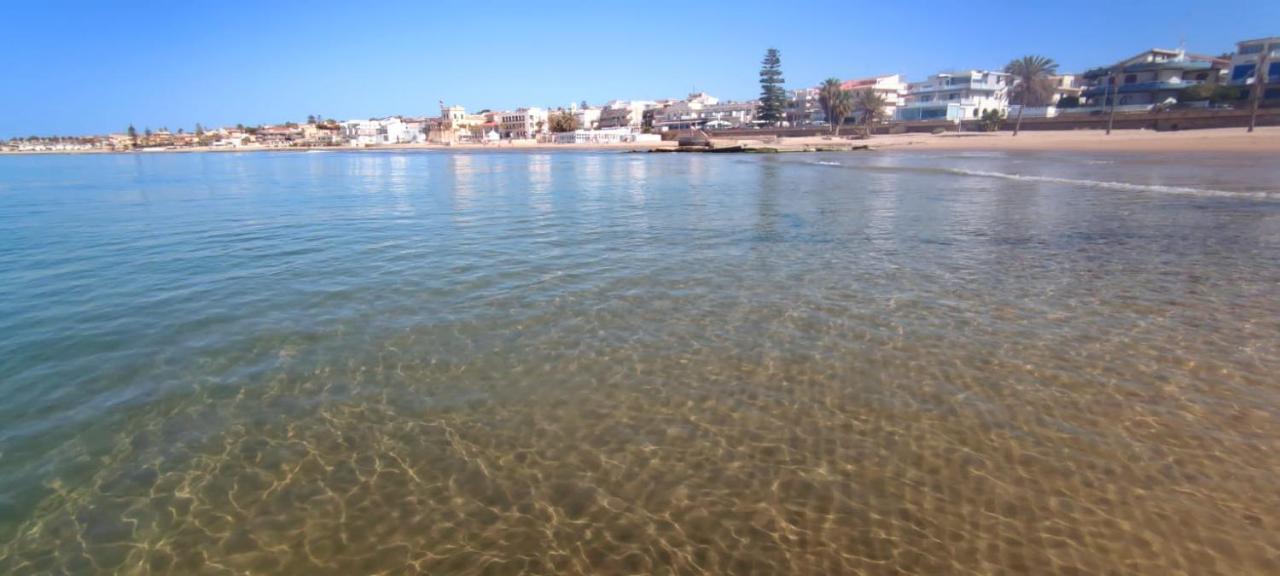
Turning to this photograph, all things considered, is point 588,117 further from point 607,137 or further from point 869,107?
point 869,107

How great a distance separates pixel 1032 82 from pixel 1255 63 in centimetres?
2956

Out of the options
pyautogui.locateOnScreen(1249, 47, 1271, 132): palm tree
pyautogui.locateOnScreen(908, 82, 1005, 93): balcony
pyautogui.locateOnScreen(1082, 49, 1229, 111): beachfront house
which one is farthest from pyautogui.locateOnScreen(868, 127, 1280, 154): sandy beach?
pyautogui.locateOnScreen(908, 82, 1005, 93): balcony

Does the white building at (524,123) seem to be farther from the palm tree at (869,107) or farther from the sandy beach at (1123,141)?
the sandy beach at (1123,141)

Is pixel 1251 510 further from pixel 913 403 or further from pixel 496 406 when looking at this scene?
pixel 496 406

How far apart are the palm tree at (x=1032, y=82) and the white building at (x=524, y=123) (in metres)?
118

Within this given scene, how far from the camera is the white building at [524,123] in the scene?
18400 cm

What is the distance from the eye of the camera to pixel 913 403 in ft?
22.5

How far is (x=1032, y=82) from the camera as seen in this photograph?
352 feet

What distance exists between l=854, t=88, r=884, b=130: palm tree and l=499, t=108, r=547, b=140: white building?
302ft

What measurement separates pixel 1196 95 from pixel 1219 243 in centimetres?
8838

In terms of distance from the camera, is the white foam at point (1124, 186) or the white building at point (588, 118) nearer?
the white foam at point (1124, 186)

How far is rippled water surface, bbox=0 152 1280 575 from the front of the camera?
4762mm

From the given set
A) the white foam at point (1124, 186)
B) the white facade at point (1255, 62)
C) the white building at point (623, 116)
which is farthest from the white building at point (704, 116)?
the white foam at point (1124, 186)

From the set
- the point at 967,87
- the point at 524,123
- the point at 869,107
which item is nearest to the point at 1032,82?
the point at 967,87
